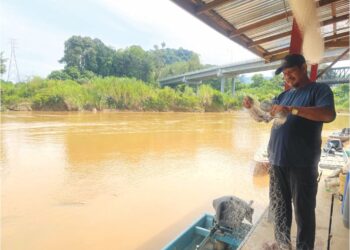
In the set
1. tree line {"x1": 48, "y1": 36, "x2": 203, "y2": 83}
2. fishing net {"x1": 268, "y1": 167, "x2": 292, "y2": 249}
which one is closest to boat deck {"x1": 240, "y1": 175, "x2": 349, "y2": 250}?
fishing net {"x1": 268, "y1": 167, "x2": 292, "y2": 249}

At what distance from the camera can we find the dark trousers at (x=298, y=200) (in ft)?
4.40

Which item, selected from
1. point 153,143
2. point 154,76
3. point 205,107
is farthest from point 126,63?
point 153,143

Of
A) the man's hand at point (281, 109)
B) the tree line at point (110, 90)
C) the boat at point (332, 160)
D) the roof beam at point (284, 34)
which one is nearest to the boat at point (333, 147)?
the boat at point (332, 160)

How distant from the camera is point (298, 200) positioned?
136 cm

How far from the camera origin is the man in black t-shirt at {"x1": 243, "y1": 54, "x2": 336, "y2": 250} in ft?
4.09

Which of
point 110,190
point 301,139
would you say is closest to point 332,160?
point 110,190

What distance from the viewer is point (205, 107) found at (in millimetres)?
27578

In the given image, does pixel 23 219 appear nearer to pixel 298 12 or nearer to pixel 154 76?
pixel 298 12

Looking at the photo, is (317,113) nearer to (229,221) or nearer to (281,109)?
(281,109)

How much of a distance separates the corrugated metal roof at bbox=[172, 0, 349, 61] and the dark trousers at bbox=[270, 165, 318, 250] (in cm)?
122

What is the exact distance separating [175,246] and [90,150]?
5.81 metres

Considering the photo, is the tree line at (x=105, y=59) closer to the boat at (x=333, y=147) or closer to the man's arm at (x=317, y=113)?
the boat at (x=333, y=147)

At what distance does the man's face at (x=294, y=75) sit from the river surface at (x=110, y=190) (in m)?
2.03

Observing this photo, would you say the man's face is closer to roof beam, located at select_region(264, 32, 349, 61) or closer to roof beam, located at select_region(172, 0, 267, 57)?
roof beam, located at select_region(172, 0, 267, 57)
